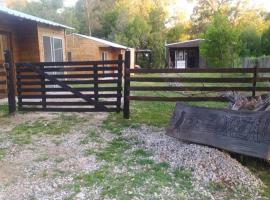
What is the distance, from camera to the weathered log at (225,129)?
4.48 m

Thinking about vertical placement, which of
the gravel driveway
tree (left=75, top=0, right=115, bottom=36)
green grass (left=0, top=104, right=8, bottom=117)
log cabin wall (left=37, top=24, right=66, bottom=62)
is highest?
tree (left=75, top=0, right=115, bottom=36)

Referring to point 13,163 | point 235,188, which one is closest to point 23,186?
point 13,163

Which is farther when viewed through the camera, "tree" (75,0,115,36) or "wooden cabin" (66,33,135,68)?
"tree" (75,0,115,36)

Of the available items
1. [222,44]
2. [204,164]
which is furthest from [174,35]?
[204,164]

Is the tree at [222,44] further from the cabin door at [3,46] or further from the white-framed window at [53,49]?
the cabin door at [3,46]

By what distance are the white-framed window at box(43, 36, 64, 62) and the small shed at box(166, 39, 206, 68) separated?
19.9 m

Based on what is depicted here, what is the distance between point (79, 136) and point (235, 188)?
10.6ft

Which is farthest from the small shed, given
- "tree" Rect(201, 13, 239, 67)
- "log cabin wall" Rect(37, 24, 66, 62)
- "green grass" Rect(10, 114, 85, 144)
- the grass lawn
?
"green grass" Rect(10, 114, 85, 144)

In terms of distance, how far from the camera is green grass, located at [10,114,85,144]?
598 cm

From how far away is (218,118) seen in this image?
5023mm

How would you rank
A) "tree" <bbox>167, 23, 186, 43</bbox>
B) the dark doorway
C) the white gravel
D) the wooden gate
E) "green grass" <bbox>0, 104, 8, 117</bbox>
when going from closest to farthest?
the white gravel → the wooden gate → "green grass" <bbox>0, 104, 8, 117</bbox> → the dark doorway → "tree" <bbox>167, 23, 186, 43</bbox>

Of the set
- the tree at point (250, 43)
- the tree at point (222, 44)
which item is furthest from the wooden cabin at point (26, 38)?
the tree at point (250, 43)

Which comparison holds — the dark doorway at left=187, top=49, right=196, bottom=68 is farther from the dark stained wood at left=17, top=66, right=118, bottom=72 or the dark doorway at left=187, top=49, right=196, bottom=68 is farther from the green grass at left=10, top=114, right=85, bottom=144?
the green grass at left=10, top=114, right=85, bottom=144

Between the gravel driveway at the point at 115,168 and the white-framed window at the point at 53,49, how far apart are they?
6.99 metres
